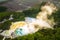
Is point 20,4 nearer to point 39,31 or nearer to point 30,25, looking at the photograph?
point 30,25

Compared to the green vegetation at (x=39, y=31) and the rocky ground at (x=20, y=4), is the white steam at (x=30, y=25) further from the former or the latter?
the rocky ground at (x=20, y=4)

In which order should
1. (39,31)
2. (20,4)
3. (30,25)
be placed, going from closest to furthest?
(39,31), (30,25), (20,4)

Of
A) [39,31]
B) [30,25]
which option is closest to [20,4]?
[30,25]

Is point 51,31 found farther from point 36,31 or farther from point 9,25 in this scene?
point 9,25

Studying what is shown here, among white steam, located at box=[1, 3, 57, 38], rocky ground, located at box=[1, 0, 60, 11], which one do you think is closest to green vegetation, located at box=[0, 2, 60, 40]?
white steam, located at box=[1, 3, 57, 38]

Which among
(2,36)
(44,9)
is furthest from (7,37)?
(44,9)

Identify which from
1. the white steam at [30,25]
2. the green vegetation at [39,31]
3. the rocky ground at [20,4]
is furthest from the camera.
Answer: the rocky ground at [20,4]

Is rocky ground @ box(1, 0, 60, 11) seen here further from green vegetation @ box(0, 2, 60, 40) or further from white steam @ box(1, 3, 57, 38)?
white steam @ box(1, 3, 57, 38)

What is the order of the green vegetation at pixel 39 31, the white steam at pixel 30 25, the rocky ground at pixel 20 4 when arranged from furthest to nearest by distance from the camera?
the rocky ground at pixel 20 4 → the white steam at pixel 30 25 → the green vegetation at pixel 39 31

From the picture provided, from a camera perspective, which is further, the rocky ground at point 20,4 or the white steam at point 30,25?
the rocky ground at point 20,4

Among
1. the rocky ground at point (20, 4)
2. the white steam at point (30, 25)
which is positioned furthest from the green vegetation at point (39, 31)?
the rocky ground at point (20, 4)

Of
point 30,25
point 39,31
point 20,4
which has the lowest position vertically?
point 39,31
